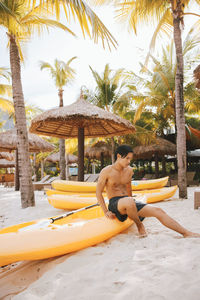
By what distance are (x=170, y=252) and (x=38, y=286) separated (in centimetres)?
120

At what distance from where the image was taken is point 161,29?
7605 mm

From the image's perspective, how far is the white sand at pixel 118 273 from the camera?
4.92ft

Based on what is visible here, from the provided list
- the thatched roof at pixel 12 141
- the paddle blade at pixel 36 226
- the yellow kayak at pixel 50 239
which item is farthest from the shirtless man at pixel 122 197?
the thatched roof at pixel 12 141

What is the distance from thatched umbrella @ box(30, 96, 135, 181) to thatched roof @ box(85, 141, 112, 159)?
18.0 ft

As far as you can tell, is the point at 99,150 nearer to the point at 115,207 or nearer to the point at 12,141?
the point at 12,141

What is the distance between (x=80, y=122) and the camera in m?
6.92

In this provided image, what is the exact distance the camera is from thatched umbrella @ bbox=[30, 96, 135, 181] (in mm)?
6062

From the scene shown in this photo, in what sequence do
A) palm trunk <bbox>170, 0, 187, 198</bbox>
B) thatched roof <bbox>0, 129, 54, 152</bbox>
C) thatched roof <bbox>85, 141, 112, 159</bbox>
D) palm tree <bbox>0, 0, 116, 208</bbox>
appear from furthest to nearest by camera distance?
1. thatched roof <bbox>85, 141, 112, 159</bbox>
2. thatched roof <bbox>0, 129, 54, 152</bbox>
3. palm trunk <bbox>170, 0, 187, 198</bbox>
4. palm tree <bbox>0, 0, 116, 208</bbox>

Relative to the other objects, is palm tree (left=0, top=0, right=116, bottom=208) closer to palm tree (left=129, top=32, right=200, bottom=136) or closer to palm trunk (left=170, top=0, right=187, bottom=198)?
palm trunk (left=170, top=0, right=187, bottom=198)

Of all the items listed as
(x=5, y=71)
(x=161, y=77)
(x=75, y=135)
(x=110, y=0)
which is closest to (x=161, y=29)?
(x=110, y=0)

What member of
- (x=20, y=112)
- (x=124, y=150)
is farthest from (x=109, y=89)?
(x=124, y=150)

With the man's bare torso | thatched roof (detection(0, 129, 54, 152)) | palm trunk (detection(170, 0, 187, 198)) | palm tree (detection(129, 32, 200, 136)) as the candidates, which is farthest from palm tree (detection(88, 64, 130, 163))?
the man's bare torso

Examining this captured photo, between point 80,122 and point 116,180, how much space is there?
4347mm

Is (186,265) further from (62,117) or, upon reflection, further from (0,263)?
(62,117)
